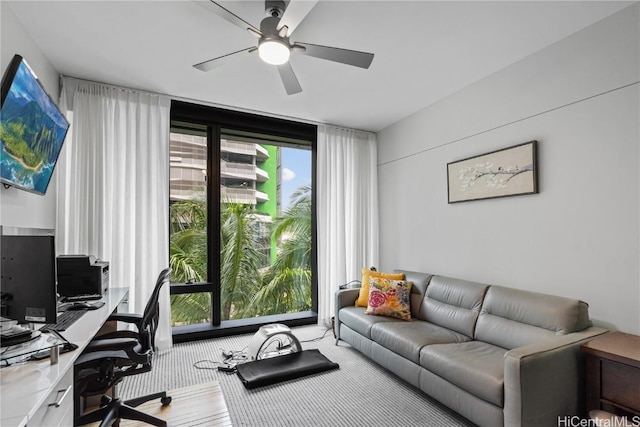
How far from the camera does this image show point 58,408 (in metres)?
1.25

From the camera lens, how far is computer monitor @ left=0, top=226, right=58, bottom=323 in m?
1.48

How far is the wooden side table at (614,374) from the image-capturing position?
1.69 meters

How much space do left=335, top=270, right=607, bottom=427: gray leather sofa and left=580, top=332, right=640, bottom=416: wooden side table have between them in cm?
6

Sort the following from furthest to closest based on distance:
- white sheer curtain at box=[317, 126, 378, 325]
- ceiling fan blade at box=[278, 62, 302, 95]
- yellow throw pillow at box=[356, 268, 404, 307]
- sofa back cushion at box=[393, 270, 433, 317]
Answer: white sheer curtain at box=[317, 126, 378, 325] → yellow throw pillow at box=[356, 268, 404, 307] → sofa back cushion at box=[393, 270, 433, 317] → ceiling fan blade at box=[278, 62, 302, 95]

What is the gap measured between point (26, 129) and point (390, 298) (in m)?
3.12

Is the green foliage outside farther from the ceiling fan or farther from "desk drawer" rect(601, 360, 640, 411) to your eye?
"desk drawer" rect(601, 360, 640, 411)

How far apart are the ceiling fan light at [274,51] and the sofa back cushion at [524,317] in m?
2.41

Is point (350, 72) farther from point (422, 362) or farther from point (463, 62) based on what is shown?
point (422, 362)

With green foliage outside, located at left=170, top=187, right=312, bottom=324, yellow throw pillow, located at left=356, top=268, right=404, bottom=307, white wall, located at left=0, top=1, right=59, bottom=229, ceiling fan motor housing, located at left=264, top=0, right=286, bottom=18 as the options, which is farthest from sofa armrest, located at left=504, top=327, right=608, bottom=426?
white wall, located at left=0, top=1, right=59, bottom=229

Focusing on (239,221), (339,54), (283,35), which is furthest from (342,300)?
(283,35)

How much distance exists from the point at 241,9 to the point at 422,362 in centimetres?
274

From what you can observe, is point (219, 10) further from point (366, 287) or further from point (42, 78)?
point (366, 287)

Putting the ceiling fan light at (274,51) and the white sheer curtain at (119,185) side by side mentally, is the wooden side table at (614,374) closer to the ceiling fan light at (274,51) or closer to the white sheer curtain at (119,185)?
the ceiling fan light at (274,51)

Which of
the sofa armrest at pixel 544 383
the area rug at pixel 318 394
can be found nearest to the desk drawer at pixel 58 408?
the area rug at pixel 318 394
